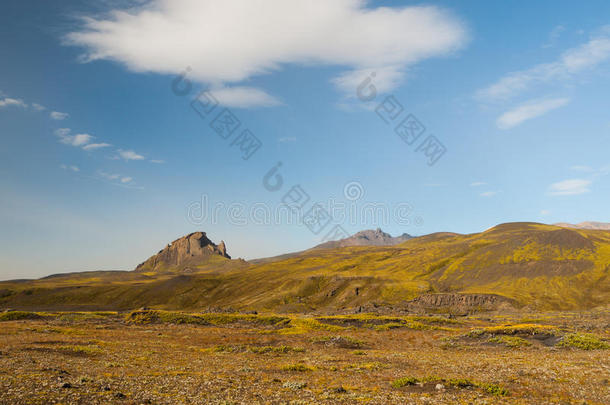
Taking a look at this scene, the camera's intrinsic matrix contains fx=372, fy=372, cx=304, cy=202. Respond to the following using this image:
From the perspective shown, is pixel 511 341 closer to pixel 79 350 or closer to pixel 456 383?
pixel 456 383

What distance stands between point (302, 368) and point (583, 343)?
4337 centimetres

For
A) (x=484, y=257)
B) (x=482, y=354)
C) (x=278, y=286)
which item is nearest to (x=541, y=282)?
(x=484, y=257)

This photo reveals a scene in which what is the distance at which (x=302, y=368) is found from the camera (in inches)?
1441

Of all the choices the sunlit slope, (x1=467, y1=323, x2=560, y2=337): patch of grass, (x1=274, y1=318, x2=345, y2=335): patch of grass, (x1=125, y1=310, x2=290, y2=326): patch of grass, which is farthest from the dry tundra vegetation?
the sunlit slope

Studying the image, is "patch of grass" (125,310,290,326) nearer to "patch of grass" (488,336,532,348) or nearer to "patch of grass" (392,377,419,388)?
"patch of grass" (488,336,532,348)

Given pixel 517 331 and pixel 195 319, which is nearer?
pixel 517 331

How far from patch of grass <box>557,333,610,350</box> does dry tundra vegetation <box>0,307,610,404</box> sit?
0.42 ft

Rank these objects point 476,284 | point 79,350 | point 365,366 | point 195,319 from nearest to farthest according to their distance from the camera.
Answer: point 365,366
point 79,350
point 195,319
point 476,284

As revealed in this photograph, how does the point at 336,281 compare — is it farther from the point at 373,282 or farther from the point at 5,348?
the point at 5,348

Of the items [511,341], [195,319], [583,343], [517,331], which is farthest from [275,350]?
[517,331]

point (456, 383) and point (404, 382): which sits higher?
point (404, 382)

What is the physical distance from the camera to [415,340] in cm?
6444

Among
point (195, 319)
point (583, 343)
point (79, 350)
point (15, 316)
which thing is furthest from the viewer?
point (15, 316)

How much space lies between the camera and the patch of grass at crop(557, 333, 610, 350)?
5141cm
